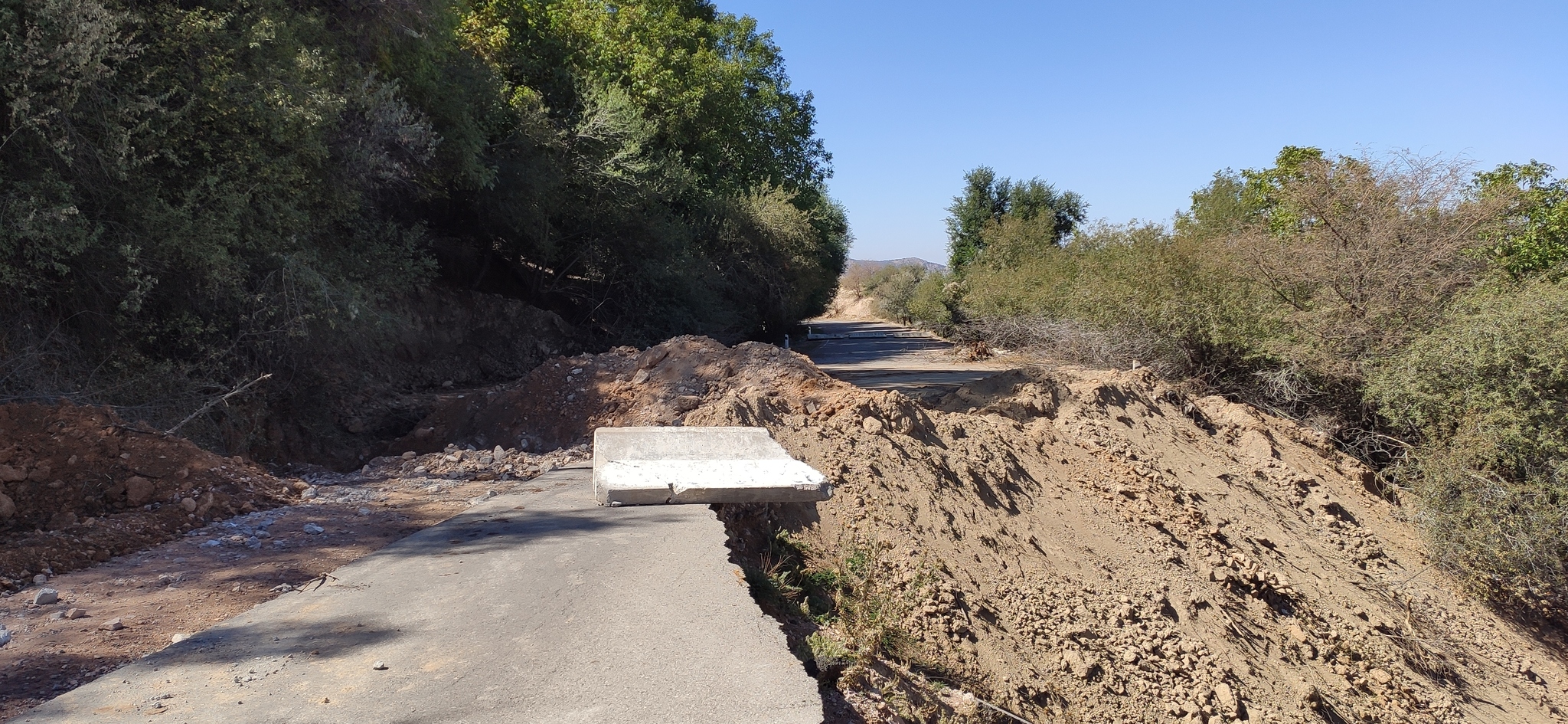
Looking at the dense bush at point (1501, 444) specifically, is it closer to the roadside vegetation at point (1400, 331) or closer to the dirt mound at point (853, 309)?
the roadside vegetation at point (1400, 331)

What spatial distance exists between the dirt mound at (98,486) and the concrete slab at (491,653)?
190 cm

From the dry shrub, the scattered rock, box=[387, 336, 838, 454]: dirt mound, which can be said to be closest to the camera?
the scattered rock

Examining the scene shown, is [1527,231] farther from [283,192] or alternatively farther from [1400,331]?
[283,192]

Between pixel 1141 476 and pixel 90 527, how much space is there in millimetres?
9971

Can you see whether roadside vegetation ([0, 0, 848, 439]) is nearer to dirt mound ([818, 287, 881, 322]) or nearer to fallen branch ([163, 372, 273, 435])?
fallen branch ([163, 372, 273, 435])

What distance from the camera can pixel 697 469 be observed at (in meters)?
7.20

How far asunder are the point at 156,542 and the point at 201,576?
105cm

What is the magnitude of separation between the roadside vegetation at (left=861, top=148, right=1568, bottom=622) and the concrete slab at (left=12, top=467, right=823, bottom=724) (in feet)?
35.0

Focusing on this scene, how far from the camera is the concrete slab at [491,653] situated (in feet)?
10.6

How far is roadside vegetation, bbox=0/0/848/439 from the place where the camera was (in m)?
8.54

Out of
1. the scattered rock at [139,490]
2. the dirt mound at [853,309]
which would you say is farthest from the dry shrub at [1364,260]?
the dirt mound at [853,309]

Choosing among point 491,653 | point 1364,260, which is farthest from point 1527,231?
point 491,653

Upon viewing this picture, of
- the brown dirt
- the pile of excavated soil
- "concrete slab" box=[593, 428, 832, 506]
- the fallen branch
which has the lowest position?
the pile of excavated soil

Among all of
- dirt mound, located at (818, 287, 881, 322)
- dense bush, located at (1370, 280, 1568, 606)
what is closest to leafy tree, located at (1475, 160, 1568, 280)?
dense bush, located at (1370, 280, 1568, 606)
